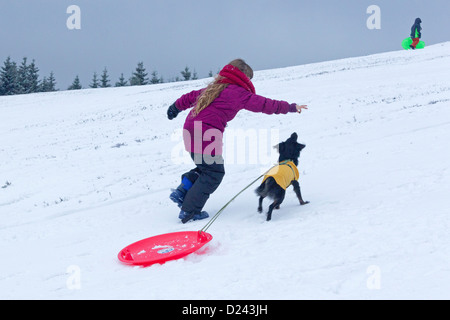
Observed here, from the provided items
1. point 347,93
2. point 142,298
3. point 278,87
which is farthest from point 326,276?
point 278,87

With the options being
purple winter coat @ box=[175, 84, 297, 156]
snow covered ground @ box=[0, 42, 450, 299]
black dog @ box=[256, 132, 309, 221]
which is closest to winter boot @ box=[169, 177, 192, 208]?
snow covered ground @ box=[0, 42, 450, 299]

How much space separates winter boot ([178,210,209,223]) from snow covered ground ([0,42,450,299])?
136 mm

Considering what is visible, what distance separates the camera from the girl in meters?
5.30

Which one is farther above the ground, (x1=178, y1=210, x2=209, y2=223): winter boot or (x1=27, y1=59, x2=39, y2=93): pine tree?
(x1=27, y1=59, x2=39, y2=93): pine tree

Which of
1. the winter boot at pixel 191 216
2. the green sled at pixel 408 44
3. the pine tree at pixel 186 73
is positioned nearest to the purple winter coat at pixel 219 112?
the winter boot at pixel 191 216

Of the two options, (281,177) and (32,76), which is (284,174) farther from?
(32,76)

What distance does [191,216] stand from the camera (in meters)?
5.63

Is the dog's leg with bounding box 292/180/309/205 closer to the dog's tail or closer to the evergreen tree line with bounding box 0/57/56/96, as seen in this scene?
the dog's tail

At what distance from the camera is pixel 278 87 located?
876 inches

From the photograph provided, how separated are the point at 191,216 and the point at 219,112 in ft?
5.06

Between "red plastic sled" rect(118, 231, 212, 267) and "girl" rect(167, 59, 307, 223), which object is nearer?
"red plastic sled" rect(118, 231, 212, 267)

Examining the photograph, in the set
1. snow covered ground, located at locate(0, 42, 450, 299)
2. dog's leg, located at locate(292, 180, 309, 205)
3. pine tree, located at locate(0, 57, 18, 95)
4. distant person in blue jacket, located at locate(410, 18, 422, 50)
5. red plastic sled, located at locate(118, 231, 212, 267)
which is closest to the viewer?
snow covered ground, located at locate(0, 42, 450, 299)
